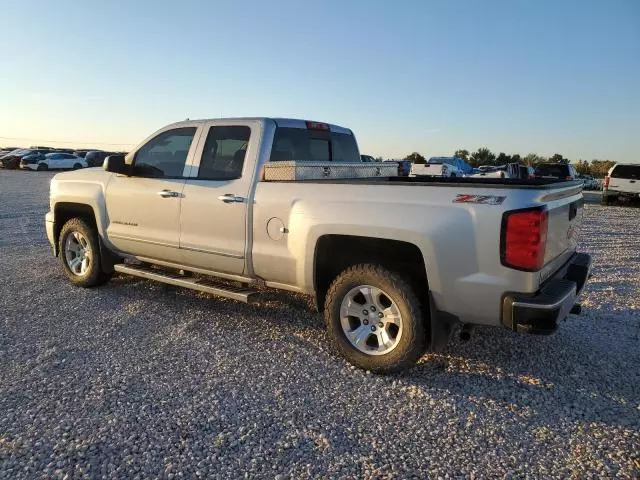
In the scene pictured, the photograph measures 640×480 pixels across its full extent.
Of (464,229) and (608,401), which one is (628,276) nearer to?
(608,401)

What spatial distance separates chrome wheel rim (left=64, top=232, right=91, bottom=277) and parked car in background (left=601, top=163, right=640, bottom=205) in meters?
20.2

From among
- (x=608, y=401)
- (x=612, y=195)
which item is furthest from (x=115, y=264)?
(x=612, y=195)

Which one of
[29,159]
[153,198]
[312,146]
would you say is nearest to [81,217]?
[153,198]

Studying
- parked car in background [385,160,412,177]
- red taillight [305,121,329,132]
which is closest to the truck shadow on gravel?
red taillight [305,121,329,132]

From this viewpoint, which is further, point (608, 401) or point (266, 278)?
point (266, 278)

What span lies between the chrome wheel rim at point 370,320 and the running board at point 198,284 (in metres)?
0.94

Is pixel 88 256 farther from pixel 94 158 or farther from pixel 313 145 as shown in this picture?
pixel 94 158

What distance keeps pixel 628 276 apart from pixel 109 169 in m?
6.77

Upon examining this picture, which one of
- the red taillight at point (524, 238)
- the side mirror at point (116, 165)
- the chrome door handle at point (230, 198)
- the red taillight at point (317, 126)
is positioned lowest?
the red taillight at point (524, 238)


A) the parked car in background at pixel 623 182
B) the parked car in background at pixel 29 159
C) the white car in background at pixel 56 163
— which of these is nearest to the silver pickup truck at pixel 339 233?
the parked car in background at pixel 623 182

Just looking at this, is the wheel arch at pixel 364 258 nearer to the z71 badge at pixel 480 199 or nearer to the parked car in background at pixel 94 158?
the z71 badge at pixel 480 199

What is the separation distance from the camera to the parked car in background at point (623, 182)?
64.5ft

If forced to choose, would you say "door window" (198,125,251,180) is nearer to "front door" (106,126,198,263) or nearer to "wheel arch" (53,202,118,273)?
"front door" (106,126,198,263)

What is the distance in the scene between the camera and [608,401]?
3.42 meters
